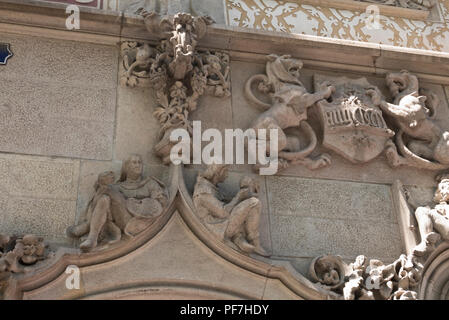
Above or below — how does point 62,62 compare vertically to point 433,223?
above

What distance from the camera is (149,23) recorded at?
6.16m

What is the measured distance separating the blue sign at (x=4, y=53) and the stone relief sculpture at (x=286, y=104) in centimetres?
206

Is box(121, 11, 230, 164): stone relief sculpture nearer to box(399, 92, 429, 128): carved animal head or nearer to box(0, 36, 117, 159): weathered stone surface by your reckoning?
box(0, 36, 117, 159): weathered stone surface

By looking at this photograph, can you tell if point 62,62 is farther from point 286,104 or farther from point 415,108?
point 415,108

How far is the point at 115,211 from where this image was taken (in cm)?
516

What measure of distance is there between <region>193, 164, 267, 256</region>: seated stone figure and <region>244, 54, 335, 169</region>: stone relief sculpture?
64 centimetres

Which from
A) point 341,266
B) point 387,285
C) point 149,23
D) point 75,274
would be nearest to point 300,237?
point 341,266

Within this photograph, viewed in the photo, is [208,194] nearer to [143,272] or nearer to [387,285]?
[143,272]

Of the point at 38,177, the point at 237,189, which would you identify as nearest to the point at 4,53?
the point at 38,177

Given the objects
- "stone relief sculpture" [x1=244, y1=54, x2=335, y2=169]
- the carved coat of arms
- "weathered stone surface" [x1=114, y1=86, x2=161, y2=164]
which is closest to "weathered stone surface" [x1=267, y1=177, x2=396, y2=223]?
"stone relief sculpture" [x1=244, y1=54, x2=335, y2=169]

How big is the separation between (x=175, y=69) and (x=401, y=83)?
221 centimetres

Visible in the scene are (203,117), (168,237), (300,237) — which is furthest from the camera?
(203,117)

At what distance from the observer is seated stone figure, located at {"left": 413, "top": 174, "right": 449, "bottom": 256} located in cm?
561

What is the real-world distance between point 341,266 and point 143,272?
1525mm
